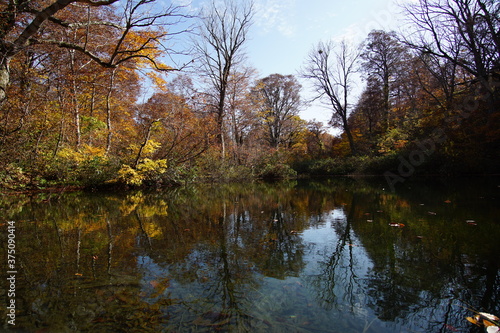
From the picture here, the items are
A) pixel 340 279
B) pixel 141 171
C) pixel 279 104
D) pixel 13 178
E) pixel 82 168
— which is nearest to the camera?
pixel 340 279

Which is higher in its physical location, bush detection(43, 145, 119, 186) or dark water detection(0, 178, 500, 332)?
bush detection(43, 145, 119, 186)

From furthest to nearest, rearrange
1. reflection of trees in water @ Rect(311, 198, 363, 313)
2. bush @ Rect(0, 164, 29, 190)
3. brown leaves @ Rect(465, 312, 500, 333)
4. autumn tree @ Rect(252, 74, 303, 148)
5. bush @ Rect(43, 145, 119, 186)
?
1. autumn tree @ Rect(252, 74, 303, 148)
2. bush @ Rect(43, 145, 119, 186)
3. bush @ Rect(0, 164, 29, 190)
4. reflection of trees in water @ Rect(311, 198, 363, 313)
5. brown leaves @ Rect(465, 312, 500, 333)

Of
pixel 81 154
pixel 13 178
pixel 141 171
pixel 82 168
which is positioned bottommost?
pixel 13 178

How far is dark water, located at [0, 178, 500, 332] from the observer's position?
156 cm

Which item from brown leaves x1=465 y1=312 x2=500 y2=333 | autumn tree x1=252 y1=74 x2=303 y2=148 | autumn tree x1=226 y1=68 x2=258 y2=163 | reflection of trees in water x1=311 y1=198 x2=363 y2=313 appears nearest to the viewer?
brown leaves x1=465 y1=312 x2=500 y2=333

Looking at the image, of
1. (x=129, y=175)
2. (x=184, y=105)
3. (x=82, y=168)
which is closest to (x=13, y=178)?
(x=82, y=168)

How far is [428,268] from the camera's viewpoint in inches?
89.0

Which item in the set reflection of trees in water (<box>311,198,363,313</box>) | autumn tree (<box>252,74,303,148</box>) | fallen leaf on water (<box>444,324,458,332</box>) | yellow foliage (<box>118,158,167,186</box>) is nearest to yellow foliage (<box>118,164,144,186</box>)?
yellow foliage (<box>118,158,167,186</box>)

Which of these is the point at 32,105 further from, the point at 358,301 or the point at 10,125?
the point at 358,301

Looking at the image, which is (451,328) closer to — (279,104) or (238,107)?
(238,107)

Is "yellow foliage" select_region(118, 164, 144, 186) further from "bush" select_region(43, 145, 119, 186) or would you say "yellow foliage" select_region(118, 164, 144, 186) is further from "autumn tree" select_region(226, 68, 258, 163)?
"autumn tree" select_region(226, 68, 258, 163)

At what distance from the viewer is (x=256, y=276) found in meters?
2.20

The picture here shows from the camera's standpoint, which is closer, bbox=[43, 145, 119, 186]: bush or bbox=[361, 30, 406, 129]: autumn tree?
bbox=[43, 145, 119, 186]: bush

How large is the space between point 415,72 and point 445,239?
58.4ft
